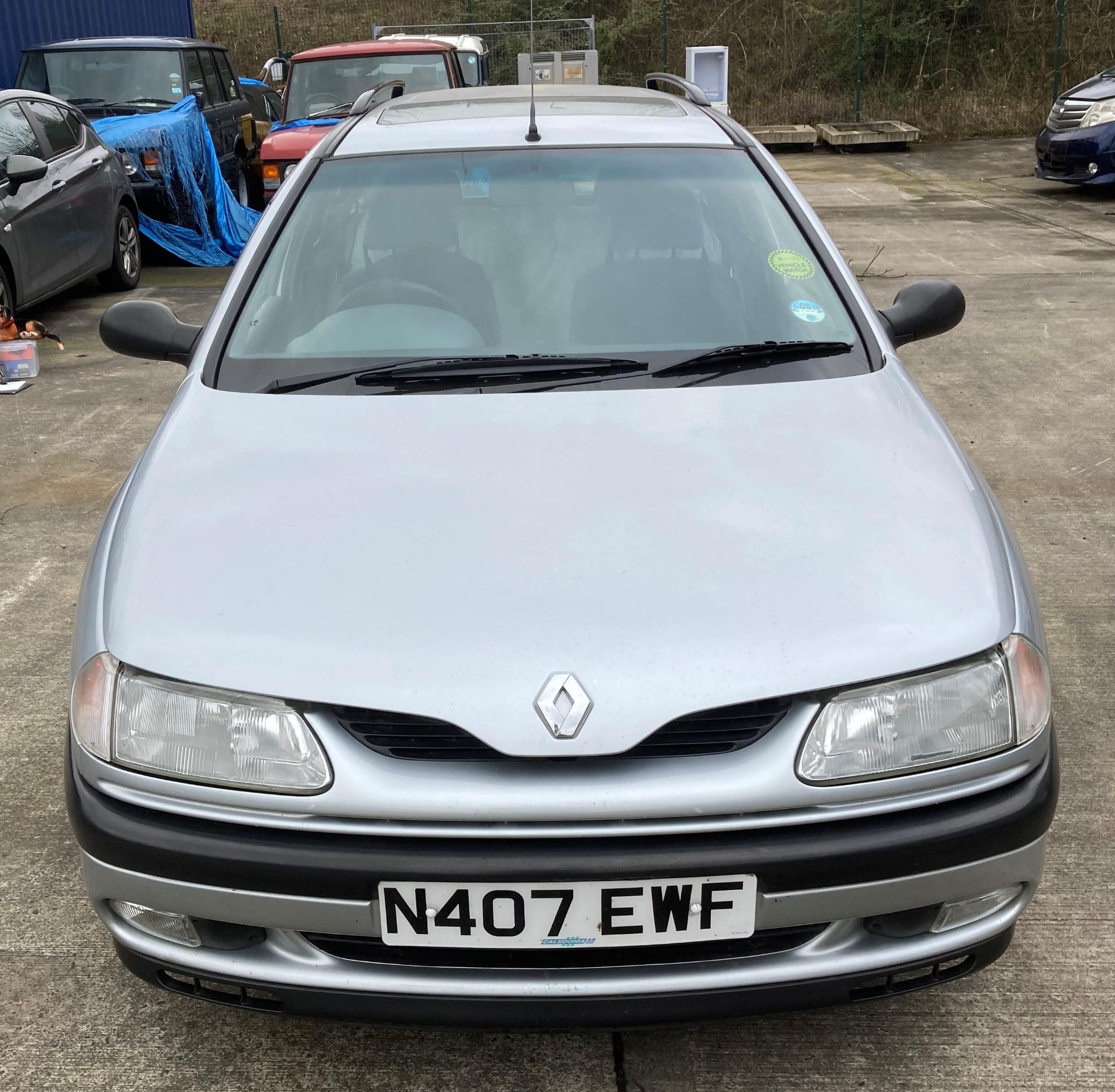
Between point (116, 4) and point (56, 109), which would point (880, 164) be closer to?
point (116, 4)

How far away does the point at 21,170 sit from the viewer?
6.85m

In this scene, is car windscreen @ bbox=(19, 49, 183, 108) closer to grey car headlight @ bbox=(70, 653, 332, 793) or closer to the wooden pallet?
grey car headlight @ bbox=(70, 653, 332, 793)

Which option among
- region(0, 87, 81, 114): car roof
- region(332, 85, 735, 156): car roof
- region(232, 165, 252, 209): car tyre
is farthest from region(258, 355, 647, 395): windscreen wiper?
region(232, 165, 252, 209): car tyre

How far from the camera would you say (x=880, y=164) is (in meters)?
15.8

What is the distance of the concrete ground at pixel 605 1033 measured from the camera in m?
2.03

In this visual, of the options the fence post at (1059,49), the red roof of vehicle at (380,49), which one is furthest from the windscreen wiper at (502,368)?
the fence post at (1059,49)

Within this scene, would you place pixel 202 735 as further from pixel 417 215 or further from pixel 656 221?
pixel 656 221

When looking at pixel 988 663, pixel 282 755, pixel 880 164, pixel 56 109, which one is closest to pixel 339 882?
pixel 282 755

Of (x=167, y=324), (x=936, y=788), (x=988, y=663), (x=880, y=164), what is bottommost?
(x=880, y=164)

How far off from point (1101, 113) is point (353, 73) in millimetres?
7194

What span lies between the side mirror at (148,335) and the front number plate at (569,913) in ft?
5.42

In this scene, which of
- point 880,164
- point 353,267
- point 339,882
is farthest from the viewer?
point 880,164

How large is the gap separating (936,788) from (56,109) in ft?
26.7

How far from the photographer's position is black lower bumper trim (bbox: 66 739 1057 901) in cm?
163
